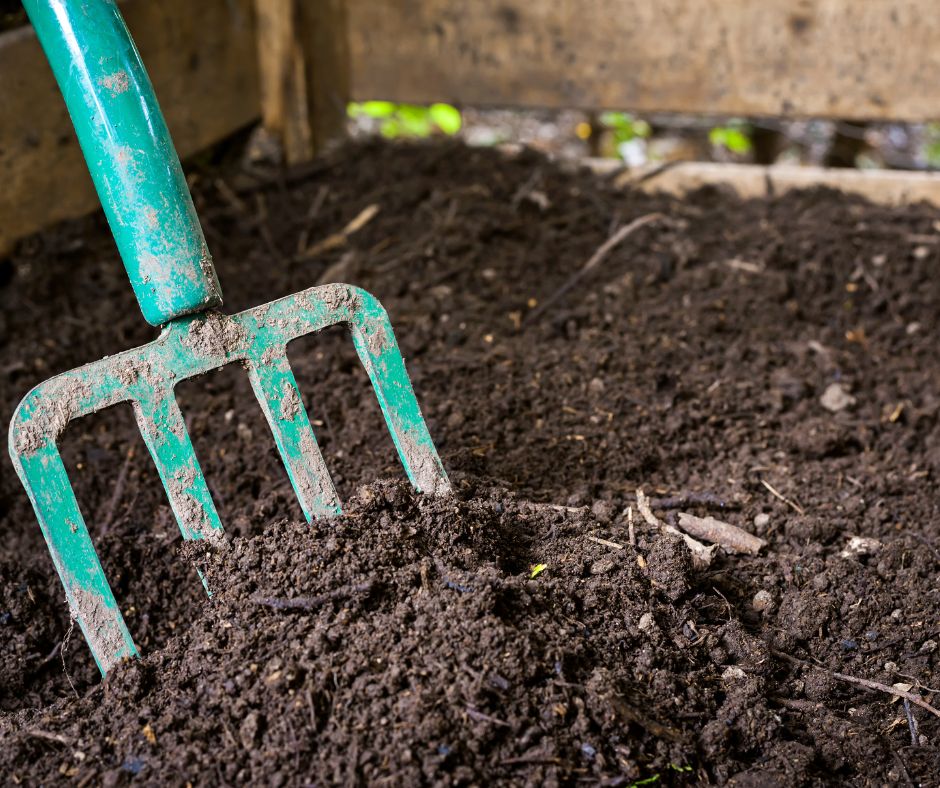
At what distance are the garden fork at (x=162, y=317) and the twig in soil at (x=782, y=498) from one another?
0.67m

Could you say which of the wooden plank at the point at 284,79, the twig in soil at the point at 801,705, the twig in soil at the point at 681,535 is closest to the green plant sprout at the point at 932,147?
the wooden plank at the point at 284,79

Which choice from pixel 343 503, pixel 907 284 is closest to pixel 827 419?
pixel 907 284

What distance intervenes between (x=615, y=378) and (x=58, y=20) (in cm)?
130

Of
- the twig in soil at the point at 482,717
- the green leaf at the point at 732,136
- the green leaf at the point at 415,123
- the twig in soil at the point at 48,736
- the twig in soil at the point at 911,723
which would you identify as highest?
the twig in soil at the point at 48,736

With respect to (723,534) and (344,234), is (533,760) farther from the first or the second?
(344,234)

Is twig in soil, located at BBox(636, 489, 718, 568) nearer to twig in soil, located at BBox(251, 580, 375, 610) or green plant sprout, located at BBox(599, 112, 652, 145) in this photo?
twig in soil, located at BBox(251, 580, 375, 610)

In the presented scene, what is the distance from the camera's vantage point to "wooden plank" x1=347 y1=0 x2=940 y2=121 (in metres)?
2.99

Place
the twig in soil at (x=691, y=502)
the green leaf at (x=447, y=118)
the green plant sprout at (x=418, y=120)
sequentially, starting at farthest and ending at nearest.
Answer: the green leaf at (x=447, y=118)
the green plant sprout at (x=418, y=120)
the twig in soil at (x=691, y=502)

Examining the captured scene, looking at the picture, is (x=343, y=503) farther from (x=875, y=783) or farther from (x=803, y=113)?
(x=803, y=113)

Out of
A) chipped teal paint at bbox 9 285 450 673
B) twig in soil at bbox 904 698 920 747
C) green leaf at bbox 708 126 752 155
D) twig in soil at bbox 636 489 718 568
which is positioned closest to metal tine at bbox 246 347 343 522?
chipped teal paint at bbox 9 285 450 673

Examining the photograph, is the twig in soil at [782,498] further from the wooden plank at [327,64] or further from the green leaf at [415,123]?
the green leaf at [415,123]

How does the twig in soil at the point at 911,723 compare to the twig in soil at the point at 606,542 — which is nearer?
the twig in soil at the point at 911,723

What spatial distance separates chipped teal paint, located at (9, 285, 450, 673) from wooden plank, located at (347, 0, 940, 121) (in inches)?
71.4

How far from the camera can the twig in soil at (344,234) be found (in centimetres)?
279
